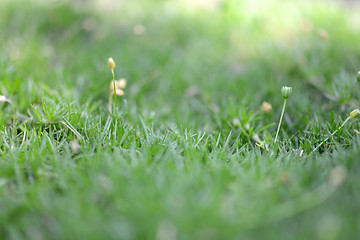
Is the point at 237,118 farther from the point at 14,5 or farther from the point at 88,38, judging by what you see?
the point at 14,5

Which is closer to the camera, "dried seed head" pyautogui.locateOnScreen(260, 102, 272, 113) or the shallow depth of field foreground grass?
the shallow depth of field foreground grass

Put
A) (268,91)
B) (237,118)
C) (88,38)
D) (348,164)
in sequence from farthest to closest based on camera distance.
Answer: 1. (88,38)
2. (268,91)
3. (237,118)
4. (348,164)

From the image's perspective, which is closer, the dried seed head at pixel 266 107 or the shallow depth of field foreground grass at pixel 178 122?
the shallow depth of field foreground grass at pixel 178 122

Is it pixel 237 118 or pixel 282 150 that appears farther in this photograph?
pixel 237 118

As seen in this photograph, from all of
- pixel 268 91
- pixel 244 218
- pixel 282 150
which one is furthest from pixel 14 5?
pixel 244 218

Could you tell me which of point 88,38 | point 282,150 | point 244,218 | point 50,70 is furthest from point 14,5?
→ point 244,218

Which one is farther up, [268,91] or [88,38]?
[88,38]

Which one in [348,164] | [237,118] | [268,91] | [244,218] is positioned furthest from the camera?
[268,91]

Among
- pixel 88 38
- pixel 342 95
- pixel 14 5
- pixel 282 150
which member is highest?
pixel 14 5
